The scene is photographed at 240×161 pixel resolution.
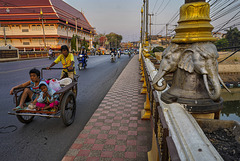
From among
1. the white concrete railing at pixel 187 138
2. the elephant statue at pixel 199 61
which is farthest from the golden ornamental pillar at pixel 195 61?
the white concrete railing at pixel 187 138

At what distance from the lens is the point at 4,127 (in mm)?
3717

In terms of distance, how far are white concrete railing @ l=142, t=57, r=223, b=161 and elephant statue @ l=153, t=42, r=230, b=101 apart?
353 mm

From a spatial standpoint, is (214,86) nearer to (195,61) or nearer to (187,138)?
(195,61)

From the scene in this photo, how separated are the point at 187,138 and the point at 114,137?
210cm

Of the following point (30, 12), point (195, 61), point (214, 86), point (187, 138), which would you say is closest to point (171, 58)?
point (195, 61)

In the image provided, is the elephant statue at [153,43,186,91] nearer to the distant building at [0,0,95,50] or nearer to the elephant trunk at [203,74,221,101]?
the elephant trunk at [203,74,221,101]

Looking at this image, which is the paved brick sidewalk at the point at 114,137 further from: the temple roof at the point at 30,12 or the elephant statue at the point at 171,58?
the temple roof at the point at 30,12

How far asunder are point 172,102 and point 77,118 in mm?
2963

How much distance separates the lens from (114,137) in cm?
324

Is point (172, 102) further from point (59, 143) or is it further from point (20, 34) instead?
point (20, 34)

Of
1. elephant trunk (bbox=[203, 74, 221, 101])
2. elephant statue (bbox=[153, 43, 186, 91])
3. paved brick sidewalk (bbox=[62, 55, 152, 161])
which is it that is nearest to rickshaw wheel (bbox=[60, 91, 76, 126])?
paved brick sidewalk (bbox=[62, 55, 152, 161])

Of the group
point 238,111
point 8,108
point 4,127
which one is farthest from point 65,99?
point 238,111

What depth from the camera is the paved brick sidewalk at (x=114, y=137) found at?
2.71 metres

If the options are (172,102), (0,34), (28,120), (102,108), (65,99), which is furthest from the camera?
(0,34)
